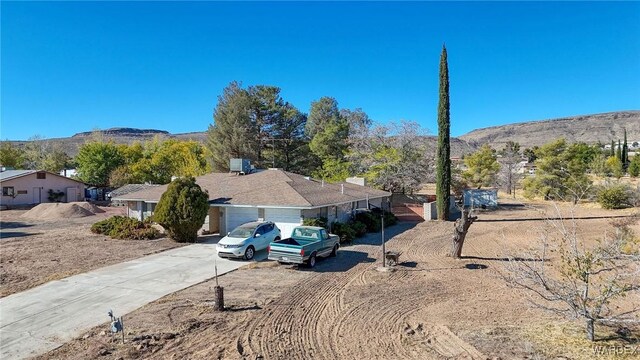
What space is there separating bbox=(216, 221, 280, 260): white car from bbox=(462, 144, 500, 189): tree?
38.2m

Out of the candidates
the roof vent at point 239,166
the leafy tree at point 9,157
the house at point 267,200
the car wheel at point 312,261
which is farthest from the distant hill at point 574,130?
the car wheel at point 312,261

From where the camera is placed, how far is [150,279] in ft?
46.9

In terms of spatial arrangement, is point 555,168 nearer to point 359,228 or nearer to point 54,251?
point 359,228

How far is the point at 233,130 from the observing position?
43.9 metres

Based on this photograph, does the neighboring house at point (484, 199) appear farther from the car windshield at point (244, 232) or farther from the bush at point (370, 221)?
the car windshield at point (244, 232)

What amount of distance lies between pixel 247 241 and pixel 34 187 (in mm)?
40894

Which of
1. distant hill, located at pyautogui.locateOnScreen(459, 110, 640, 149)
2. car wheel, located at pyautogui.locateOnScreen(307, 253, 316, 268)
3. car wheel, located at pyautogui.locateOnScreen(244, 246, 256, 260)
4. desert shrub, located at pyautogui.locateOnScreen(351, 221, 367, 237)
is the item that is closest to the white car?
car wheel, located at pyautogui.locateOnScreen(244, 246, 256, 260)

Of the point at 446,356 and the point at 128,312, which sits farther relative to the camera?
the point at 128,312

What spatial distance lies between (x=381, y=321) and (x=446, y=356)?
7.54 feet

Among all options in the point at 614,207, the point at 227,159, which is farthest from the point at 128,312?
the point at 614,207

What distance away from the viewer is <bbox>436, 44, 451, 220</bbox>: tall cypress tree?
3198 centimetres

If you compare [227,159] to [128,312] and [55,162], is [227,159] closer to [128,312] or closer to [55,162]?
[128,312]

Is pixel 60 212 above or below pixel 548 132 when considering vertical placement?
below

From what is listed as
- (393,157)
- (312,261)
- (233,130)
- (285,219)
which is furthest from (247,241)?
(233,130)
